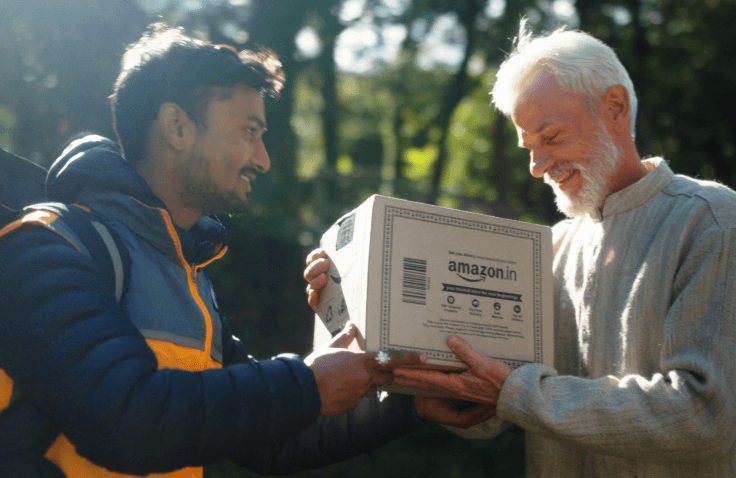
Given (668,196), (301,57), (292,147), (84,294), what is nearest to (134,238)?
(84,294)

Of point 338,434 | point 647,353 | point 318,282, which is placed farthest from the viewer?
point 338,434

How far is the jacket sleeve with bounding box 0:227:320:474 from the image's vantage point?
1608 mm

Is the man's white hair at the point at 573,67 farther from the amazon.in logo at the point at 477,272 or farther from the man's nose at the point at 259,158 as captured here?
the man's nose at the point at 259,158

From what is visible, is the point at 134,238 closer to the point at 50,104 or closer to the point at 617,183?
the point at 617,183

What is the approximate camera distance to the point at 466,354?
83.4 inches

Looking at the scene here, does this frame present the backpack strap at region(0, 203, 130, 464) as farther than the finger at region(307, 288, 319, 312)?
No

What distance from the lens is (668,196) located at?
2.46 m

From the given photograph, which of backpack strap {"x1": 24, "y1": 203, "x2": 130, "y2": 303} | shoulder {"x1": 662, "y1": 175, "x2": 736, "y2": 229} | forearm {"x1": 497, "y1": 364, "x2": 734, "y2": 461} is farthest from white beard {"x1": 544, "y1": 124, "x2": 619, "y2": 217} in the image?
backpack strap {"x1": 24, "y1": 203, "x2": 130, "y2": 303}

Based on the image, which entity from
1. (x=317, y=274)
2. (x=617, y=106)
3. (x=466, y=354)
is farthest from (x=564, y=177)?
(x=317, y=274)

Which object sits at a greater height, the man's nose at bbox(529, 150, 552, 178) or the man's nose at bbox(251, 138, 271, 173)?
the man's nose at bbox(529, 150, 552, 178)

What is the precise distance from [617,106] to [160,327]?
6.43ft

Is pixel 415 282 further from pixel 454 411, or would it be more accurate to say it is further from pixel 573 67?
pixel 573 67

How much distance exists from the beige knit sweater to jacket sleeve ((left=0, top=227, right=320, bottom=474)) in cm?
94

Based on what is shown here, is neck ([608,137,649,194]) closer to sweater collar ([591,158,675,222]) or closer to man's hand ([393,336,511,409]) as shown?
sweater collar ([591,158,675,222])
